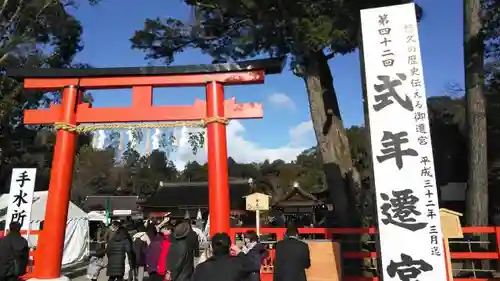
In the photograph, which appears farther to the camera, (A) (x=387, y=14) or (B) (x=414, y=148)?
(A) (x=387, y=14)

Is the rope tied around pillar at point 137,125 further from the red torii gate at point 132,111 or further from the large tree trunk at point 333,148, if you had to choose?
the large tree trunk at point 333,148

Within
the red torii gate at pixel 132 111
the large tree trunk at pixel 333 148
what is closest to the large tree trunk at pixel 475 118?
the large tree trunk at pixel 333 148

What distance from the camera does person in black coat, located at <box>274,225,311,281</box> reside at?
525 cm

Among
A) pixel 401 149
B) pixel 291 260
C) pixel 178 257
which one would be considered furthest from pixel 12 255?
pixel 401 149

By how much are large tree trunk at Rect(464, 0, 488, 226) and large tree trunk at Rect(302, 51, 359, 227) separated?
258 cm

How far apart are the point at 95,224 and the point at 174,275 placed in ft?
96.8

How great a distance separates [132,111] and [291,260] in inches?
194

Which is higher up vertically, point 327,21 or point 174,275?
point 327,21

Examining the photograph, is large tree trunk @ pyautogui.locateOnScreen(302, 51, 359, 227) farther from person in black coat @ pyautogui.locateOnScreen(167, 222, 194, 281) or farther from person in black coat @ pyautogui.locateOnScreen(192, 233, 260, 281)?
person in black coat @ pyautogui.locateOnScreen(192, 233, 260, 281)

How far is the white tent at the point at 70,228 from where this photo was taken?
15.7m

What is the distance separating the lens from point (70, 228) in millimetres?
16344

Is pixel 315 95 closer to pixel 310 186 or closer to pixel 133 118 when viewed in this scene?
pixel 133 118

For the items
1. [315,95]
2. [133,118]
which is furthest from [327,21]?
[133,118]

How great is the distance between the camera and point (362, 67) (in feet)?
18.3
